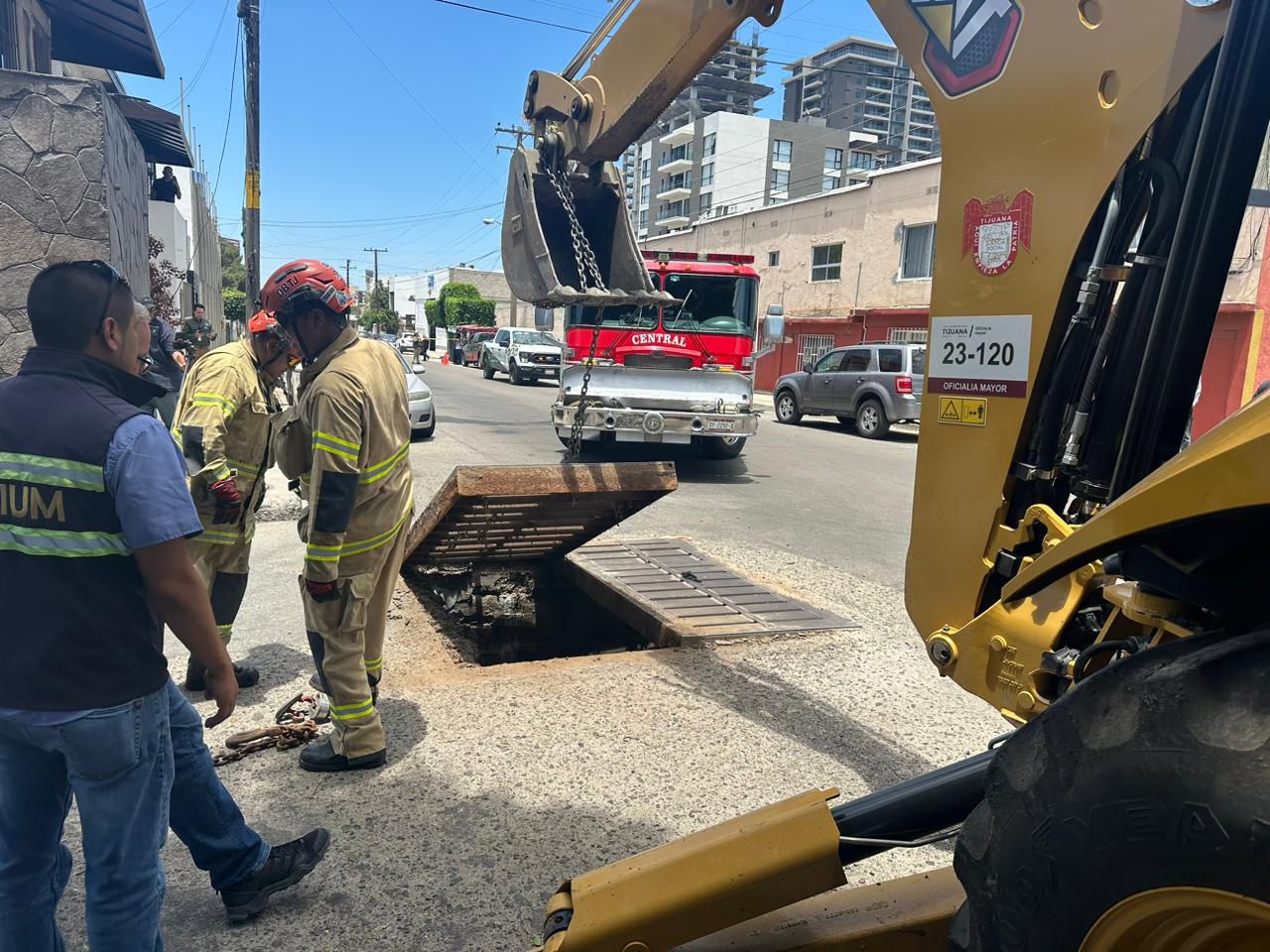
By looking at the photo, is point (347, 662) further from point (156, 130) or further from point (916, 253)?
point (916, 253)

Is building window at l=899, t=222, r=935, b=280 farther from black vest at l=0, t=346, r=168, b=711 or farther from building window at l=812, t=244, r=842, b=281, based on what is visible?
black vest at l=0, t=346, r=168, b=711

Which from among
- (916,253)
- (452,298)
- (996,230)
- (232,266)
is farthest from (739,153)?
(996,230)

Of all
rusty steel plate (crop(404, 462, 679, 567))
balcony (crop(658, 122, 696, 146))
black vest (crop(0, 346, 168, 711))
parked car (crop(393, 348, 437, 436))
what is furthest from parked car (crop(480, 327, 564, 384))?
balcony (crop(658, 122, 696, 146))

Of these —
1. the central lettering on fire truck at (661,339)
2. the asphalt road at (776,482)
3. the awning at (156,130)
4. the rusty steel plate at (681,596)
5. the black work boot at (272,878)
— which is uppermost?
the awning at (156,130)

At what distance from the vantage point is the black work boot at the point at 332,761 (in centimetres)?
356

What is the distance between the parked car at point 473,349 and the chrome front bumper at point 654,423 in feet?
100

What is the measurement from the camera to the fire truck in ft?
34.3

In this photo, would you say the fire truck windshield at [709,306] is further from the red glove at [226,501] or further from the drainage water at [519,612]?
the red glove at [226,501]

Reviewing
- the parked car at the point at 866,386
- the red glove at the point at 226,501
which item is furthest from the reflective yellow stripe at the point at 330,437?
the parked car at the point at 866,386

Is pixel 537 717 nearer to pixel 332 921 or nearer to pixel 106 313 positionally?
pixel 332 921

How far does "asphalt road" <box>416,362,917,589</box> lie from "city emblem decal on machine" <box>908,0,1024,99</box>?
16.3 feet

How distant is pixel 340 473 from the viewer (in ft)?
11.0

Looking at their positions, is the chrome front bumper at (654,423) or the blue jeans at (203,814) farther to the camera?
the chrome front bumper at (654,423)

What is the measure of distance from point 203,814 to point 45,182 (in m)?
6.30
